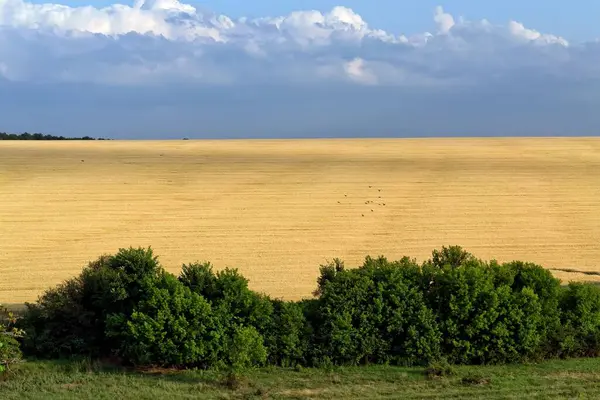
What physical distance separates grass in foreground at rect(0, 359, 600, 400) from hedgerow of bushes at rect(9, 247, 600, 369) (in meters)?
0.34

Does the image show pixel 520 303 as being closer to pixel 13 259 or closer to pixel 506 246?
pixel 506 246

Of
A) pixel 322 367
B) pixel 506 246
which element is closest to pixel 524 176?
pixel 506 246

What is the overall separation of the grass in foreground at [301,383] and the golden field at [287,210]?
585 cm

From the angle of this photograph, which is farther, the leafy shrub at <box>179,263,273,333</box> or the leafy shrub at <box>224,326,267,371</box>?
the leafy shrub at <box>179,263,273,333</box>

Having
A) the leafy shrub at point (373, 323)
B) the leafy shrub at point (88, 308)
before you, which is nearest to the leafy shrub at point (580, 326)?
the leafy shrub at point (373, 323)

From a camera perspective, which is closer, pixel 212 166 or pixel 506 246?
pixel 506 246

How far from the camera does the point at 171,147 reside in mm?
54562

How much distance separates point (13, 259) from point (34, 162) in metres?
22.9

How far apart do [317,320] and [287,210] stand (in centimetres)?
1751

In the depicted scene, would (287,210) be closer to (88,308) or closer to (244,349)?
(88,308)

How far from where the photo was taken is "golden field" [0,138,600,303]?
821 inches

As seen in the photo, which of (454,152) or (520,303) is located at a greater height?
(454,152)

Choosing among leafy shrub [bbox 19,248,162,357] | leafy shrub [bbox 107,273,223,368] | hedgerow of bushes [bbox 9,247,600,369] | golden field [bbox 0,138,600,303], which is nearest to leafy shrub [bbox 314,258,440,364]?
hedgerow of bushes [bbox 9,247,600,369]

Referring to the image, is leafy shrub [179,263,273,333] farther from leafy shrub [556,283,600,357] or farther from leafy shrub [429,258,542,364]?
leafy shrub [556,283,600,357]
